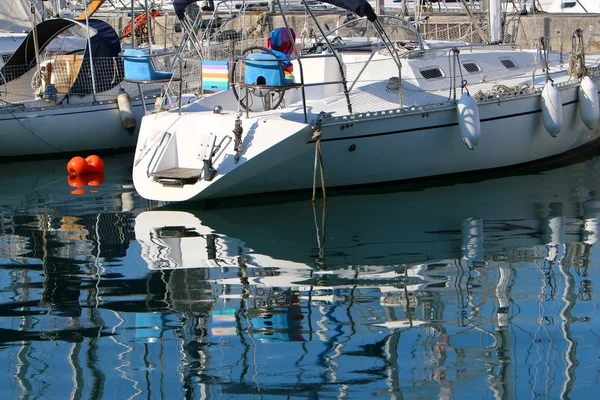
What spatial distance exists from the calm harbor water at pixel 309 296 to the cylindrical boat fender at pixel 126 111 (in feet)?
13.6

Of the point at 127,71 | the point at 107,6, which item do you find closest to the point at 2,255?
the point at 127,71

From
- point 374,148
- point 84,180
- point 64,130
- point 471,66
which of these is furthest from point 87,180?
point 471,66

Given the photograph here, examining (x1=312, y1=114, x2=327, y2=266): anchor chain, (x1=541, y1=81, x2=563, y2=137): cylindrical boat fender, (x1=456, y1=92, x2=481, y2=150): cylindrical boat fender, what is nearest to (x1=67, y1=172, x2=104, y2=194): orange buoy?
(x1=312, y1=114, x2=327, y2=266): anchor chain

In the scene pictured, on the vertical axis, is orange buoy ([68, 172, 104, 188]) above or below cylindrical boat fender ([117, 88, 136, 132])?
below

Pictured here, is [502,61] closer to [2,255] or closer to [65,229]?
[65,229]

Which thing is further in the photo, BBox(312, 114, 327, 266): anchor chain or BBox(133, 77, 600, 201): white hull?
BBox(133, 77, 600, 201): white hull

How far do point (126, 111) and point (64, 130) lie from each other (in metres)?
1.10

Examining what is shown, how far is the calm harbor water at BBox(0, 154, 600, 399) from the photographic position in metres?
6.59

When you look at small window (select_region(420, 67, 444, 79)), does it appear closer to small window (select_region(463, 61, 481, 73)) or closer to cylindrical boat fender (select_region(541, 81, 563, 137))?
small window (select_region(463, 61, 481, 73))

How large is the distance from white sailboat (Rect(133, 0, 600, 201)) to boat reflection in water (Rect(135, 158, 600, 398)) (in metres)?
0.40

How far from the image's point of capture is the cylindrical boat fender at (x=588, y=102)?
14680 mm

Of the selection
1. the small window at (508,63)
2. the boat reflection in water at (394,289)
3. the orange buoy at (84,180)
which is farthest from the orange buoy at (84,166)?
the small window at (508,63)

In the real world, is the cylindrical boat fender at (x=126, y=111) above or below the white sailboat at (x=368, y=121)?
above

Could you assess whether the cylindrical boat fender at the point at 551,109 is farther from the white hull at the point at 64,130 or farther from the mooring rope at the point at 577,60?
the white hull at the point at 64,130
